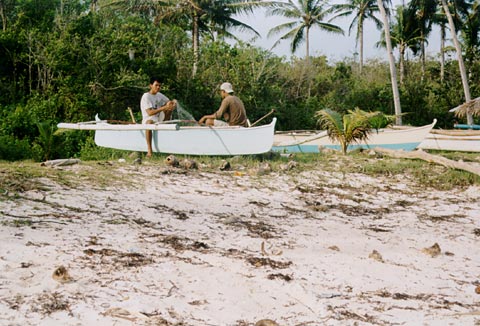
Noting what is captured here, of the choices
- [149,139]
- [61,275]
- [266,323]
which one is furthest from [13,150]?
[266,323]

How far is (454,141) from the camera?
41.5 ft

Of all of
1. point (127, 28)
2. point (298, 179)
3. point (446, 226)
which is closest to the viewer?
point (446, 226)

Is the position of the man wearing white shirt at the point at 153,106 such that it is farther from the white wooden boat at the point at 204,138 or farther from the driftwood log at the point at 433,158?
the driftwood log at the point at 433,158

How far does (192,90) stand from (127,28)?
9.02ft

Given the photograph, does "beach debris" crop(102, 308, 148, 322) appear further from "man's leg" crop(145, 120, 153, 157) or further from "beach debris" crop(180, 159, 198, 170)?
"man's leg" crop(145, 120, 153, 157)

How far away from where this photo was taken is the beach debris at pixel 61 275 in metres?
3.03

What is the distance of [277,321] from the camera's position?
2.80 metres

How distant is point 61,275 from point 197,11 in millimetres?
18931

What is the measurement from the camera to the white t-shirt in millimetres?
8633

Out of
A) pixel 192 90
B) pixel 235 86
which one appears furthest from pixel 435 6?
pixel 192 90

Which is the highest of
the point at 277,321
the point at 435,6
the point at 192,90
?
the point at 435,6

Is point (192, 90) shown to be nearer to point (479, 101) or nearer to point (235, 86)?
point (235, 86)

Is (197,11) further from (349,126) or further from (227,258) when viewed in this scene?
(227,258)

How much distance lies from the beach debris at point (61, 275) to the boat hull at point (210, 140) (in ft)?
18.2
